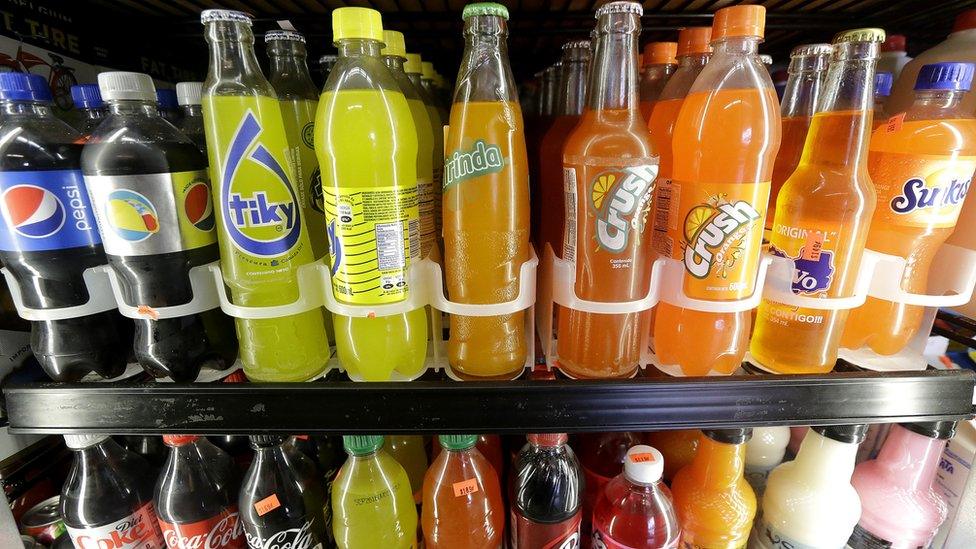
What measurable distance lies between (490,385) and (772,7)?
0.98 metres

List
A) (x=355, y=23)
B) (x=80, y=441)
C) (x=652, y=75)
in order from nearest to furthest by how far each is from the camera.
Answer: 1. (x=355, y=23)
2. (x=80, y=441)
3. (x=652, y=75)

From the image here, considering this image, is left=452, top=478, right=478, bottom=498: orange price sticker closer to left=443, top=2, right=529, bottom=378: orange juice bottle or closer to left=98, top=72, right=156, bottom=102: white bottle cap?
left=443, top=2, right=529, bottom=378: orange juice bottle

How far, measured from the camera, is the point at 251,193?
64cm

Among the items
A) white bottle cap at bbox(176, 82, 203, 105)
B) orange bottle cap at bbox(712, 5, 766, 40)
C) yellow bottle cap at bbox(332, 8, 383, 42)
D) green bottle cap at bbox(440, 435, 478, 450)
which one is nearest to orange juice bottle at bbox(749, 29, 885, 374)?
orange bottle cap at bbox(712, 5, 766, 40)

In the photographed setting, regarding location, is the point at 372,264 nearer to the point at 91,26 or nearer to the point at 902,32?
the point at 91,26

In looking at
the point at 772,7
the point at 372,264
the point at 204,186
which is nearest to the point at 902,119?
the point at 772,7

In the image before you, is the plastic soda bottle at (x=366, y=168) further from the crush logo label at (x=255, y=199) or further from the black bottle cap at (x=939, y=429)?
the black bottle cap at (x=939, y=429)

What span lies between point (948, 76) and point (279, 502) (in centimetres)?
125

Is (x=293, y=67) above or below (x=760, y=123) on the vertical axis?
above

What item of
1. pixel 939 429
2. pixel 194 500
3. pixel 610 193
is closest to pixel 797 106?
pixel 610 193

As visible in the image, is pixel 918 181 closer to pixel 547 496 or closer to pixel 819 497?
pixel 819 497

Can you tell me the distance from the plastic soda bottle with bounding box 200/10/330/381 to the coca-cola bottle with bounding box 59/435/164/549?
383 millimetres

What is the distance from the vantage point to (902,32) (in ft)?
3.64

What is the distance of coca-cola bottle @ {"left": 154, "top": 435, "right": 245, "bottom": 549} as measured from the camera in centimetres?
80
